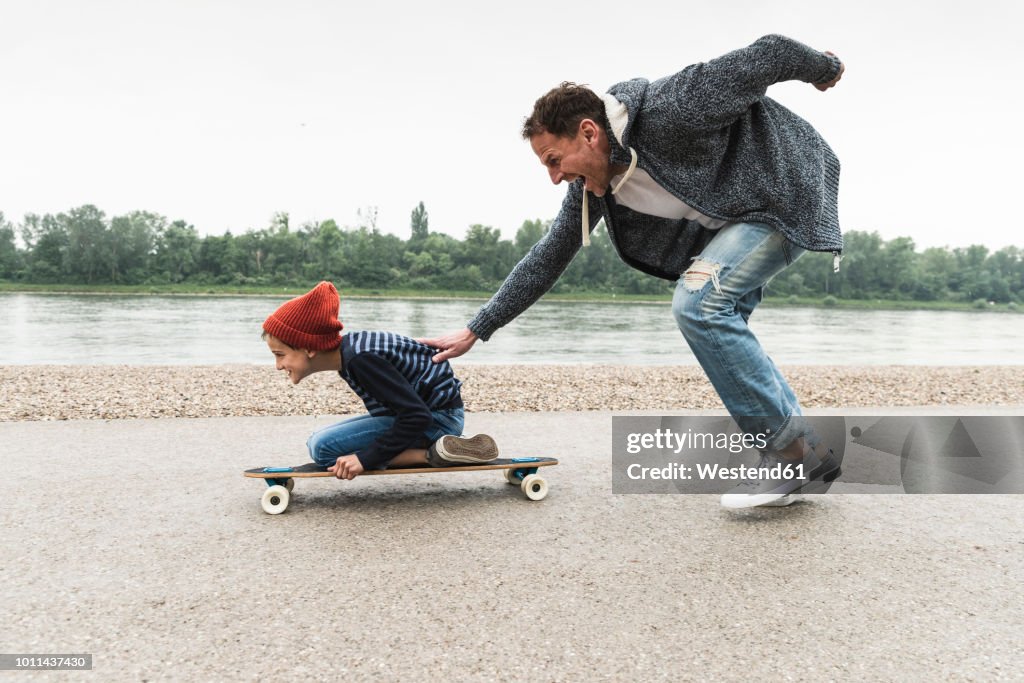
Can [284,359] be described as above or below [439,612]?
above

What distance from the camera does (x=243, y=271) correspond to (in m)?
69.2

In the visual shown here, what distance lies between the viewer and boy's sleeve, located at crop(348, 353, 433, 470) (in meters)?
2.94

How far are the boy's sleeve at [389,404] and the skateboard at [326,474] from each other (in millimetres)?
76

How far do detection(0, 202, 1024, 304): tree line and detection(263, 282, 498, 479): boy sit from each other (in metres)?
58.1

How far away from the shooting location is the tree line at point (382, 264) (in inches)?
2606

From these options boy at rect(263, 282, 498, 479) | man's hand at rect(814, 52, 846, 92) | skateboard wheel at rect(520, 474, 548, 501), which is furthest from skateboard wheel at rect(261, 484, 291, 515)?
man's hand at rect(814, 52, 846, 92)

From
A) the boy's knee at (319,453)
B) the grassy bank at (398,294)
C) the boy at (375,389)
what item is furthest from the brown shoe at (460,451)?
the grassy bank at (398,294)

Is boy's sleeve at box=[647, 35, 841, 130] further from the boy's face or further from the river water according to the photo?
the river water

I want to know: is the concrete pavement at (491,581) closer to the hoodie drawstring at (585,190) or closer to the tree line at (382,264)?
the hoodie drawstring at (585,190)

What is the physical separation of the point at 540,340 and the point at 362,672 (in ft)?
56.8

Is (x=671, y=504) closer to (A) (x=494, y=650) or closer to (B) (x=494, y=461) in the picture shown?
(B) (x=494, y=461)

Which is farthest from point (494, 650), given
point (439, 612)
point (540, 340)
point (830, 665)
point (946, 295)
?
point (946, 295)

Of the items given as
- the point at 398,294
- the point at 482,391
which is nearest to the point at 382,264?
the point at 398,294

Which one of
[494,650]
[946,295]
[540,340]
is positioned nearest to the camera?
[494,650]
